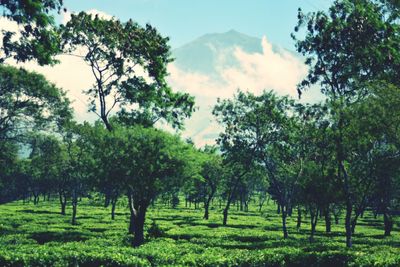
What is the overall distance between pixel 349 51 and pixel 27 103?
33568 mm

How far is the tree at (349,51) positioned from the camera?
28016mm

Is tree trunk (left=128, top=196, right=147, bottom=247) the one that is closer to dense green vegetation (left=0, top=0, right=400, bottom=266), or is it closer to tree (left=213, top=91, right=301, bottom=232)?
dense green vegetation (left=0, top=0, right=400, bottom=266)

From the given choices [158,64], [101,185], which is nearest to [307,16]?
[158,64]

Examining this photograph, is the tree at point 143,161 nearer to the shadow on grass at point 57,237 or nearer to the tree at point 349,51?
the shadow on grass at point 57,237

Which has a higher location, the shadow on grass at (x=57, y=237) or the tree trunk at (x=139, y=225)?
the tree trunk at (x=139, y=225)

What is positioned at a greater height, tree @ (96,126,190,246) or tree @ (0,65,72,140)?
tree @ (0,65,72,140)

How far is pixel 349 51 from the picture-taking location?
30203 mm

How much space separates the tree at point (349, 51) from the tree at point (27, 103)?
27.3 metres

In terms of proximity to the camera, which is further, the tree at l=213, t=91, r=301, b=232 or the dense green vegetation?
the tree at l=213, t=91, r=301, b=232

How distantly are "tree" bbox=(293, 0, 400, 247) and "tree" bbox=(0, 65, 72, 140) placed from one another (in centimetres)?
2732

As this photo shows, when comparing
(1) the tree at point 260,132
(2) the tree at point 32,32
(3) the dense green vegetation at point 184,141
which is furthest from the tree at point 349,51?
(2) the tree at point 32,32

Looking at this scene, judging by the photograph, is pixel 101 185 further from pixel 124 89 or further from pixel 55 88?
pixel 55 88

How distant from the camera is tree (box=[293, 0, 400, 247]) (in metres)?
28.0

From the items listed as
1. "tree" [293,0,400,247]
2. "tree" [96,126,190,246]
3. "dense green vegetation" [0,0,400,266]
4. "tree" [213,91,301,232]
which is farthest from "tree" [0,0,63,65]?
"tree" [213,91,301,232]
